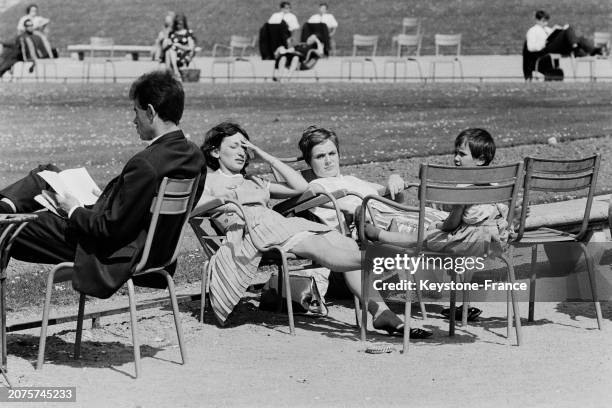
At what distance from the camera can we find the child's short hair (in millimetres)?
7207

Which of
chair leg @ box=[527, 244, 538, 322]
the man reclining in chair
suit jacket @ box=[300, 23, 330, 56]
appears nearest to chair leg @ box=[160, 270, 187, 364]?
chair leg @ box=[527, 244, 538, 322]

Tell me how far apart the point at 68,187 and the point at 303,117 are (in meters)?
11.9

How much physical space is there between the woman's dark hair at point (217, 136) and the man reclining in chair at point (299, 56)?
64.8 feet

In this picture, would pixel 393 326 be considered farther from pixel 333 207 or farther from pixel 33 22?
pixel 33 22

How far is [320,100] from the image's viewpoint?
2119 cm

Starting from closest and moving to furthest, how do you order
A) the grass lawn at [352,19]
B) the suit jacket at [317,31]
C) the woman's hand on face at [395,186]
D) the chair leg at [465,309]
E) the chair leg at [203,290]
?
1. the chair leg at [203,290]
2. the chair leg at [465,309]
3. the woman's hand on face at [395,186]
4. the suit jacket at [317,31]
5. the grass lawn at [352,19]

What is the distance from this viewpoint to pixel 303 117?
1828 centimetres

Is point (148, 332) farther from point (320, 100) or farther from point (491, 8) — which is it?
point (491, 8)

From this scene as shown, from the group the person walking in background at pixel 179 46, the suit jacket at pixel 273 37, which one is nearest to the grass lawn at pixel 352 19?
the suit jacket at pixel 273 37

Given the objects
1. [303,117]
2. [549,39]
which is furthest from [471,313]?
[549,39]

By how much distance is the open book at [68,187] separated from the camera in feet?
20.5

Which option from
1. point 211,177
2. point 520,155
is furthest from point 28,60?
point 211,177

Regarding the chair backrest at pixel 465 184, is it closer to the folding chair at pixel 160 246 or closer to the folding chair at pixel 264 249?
the folding chair at pixel 264 249

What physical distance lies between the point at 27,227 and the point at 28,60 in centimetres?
2457
